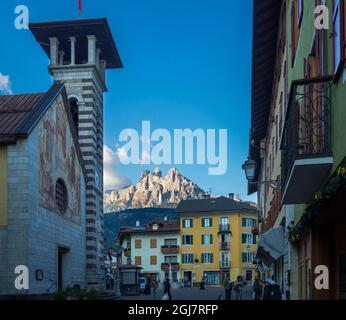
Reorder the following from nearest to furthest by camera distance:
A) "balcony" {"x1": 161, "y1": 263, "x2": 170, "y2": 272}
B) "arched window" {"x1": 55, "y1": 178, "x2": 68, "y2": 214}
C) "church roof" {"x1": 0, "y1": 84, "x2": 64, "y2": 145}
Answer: "church roof" {"x1": 0, "y1": 84, "x2": 64, "y2": 145}, "arched window" {"x1": 55, "y1": 178, "x2": 68, "y2": 214}, "balcony" {"x1": 161, "y1": 263, "x2": 170, "y2": 272}

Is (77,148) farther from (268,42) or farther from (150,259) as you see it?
(150,259)

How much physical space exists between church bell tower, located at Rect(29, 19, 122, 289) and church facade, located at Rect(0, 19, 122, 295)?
7cm

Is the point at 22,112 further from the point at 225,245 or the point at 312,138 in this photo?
the point at 225,245

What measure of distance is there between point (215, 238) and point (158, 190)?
2580 inches

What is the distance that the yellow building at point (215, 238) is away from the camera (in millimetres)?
69125

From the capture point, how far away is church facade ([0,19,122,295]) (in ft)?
75.5

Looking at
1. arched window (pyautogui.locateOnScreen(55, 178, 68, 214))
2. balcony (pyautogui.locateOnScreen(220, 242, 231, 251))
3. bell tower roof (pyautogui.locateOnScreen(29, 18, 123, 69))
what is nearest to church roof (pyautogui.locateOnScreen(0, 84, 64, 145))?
arched window (pyautogui.locateOnScreen(55, 178, 68, 214))

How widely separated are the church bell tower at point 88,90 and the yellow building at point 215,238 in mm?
30065

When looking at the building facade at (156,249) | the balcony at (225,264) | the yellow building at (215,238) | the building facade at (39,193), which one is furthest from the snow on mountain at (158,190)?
the building facade at (156,249)

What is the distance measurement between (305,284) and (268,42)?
1017cm

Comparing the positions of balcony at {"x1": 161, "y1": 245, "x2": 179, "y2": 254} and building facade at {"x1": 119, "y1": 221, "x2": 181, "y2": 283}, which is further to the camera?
balcony at {"x1": 161, "y1": 245, "x2": 179, "y2": 254}

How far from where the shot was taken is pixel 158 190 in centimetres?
684

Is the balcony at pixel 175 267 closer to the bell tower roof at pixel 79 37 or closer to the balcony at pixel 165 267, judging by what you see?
the balcony at pixel 165 267

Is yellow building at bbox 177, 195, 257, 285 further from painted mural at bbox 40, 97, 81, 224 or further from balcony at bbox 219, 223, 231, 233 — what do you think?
painted mural at bbox 40, 97, 81, 224
